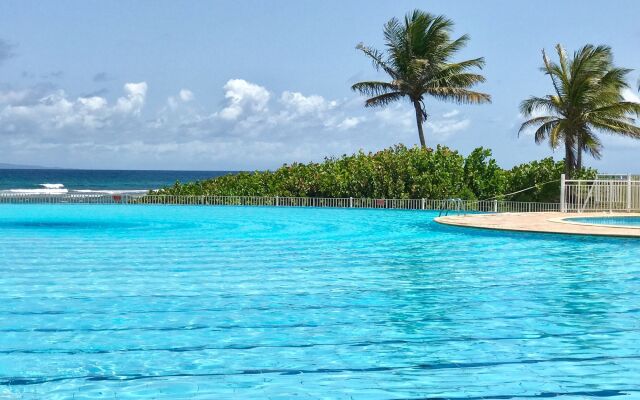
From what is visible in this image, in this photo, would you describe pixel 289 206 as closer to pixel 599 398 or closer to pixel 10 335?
pixel 10 335

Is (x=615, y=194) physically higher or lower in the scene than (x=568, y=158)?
lower

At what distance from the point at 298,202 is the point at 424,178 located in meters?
5.35

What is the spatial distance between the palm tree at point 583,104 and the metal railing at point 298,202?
3022 millimetres

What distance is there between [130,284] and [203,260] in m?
3.12

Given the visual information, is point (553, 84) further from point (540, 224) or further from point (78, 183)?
point (78, 183)

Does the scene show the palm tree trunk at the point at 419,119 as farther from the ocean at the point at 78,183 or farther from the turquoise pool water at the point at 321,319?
the ocean at the point at 78,183

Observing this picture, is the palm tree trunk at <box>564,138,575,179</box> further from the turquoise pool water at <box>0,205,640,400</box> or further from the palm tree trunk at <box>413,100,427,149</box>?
the turquoise pool water at <box>0,205,640,400</box>

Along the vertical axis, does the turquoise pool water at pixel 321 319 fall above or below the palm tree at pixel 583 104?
below

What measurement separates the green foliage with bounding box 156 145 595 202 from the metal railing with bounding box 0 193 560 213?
3.53 feet

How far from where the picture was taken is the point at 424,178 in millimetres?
31469

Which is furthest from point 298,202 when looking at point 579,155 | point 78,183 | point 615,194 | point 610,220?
point 78,183

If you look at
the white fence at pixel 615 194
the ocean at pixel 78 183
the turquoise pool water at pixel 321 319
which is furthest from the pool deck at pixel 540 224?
the ocean at pixel 78 183

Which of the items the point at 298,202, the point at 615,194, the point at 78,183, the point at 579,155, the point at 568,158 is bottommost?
the point at 298,202

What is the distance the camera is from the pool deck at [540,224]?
58.7 ft
